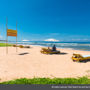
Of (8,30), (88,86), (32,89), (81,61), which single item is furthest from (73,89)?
(8,30)

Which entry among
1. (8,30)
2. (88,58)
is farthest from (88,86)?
(8,30)

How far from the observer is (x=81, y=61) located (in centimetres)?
826

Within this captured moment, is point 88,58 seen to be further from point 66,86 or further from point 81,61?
point 66,86

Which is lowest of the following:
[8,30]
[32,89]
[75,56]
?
[32,89]

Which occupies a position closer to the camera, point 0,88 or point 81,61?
point 0,88

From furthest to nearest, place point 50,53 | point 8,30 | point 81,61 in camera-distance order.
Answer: point 50,53 < point 8,30 < point 81,61

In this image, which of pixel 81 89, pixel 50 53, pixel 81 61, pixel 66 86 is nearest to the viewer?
pixel 81 89

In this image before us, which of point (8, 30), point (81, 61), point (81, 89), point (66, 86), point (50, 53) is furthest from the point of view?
point (50, 53)

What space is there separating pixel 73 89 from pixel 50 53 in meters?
10.5

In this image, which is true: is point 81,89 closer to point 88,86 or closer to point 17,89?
point 88,86

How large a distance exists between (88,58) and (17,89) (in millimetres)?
8161

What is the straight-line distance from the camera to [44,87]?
3.03 metres

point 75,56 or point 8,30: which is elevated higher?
point 8,30

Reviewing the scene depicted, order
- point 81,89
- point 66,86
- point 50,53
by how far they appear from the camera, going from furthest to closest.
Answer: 1. point 50,53
2. point 66,86
3. point 81,89
